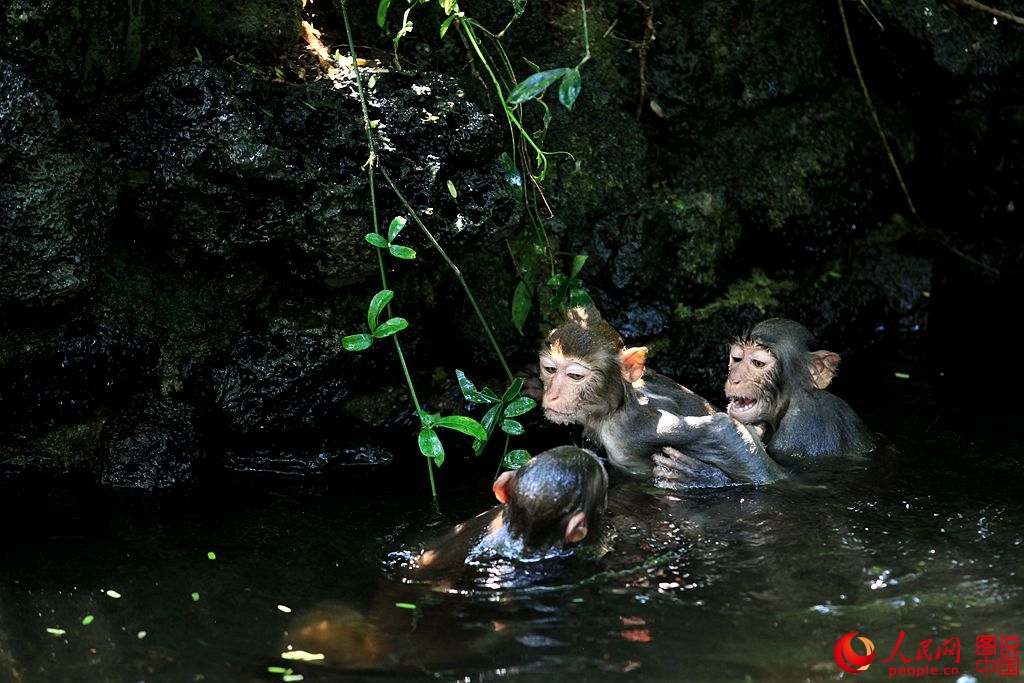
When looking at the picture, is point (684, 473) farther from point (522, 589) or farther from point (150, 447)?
point (150, 447)

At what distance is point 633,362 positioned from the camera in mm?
7031

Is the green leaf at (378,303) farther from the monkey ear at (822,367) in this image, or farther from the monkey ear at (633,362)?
the monkey ear at (822,367)

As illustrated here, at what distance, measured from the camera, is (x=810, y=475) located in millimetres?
7109

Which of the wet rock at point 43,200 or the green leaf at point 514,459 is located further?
the green leaf at point 514,459

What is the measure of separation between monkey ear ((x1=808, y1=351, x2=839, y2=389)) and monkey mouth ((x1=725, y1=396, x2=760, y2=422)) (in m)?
0.42

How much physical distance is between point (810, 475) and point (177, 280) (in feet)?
13.3

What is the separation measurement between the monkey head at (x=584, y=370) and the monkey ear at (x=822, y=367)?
1.34 metres

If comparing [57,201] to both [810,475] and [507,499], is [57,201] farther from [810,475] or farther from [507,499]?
[810,475]

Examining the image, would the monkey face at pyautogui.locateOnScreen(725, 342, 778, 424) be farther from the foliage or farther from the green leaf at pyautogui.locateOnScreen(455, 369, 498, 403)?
the green leaf at pyautogui.locateOnScreen(455, 369, 498, 403)

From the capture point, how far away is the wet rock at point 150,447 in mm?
6742

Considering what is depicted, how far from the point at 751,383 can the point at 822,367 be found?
473 millimetres

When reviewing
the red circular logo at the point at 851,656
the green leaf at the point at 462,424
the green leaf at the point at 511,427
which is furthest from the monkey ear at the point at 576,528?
the red circular logo at the point at 851,656

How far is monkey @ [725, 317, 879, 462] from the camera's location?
751 cm

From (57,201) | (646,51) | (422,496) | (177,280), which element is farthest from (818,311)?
(57,201)
